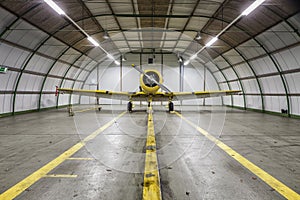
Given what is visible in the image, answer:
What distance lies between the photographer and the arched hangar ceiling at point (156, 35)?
9594mm

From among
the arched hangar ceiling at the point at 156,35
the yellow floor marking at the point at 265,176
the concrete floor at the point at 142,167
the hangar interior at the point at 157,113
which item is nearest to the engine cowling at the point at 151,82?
the hangar interior at the point at 157,113

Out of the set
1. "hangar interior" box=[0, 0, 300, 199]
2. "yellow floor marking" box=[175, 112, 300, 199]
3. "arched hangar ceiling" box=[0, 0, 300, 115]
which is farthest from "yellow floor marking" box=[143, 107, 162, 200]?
"arched hangar ceiling" box=[0, 0, 300, 115]

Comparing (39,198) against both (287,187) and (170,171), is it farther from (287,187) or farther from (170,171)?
(287,187)

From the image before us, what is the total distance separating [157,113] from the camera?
567 inches

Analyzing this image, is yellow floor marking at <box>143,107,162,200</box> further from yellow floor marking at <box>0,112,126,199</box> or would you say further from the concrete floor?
yellow floor marking at <box>0,112,126,199</box>

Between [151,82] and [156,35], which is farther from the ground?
[156,35]

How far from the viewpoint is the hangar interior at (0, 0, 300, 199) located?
305cm

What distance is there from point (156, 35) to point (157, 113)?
28.9ft

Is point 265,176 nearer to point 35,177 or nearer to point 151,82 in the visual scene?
point 35,177

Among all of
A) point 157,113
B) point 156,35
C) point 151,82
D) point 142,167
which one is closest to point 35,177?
point 142,167

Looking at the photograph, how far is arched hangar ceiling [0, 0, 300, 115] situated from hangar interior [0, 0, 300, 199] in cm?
9

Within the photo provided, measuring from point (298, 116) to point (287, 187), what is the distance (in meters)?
12.0

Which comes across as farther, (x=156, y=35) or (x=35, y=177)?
(x=156, y=35)

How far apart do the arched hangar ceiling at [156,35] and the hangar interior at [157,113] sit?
3.5 inches
